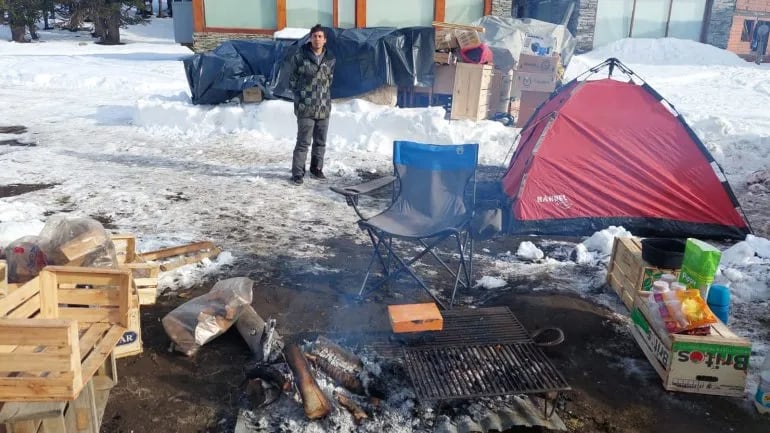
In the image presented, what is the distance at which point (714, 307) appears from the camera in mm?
3785

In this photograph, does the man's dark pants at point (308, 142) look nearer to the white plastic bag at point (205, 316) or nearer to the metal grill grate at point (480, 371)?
the white plastic bag at point (205, 316)

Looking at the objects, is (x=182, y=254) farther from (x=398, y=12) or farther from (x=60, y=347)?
(x=398, y=12)

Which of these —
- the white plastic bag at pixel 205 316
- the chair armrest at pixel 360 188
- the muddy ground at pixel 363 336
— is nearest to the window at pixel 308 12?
the chair armrest at pixel 360 188

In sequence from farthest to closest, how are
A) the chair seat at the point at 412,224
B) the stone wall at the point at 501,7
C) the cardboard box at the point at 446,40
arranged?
1. the stone wall at the point at 501,7
2. the cardboard box at the point at 446,40
3. the chair seat at the point at 412,224

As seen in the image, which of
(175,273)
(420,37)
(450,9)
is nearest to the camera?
(175,273)

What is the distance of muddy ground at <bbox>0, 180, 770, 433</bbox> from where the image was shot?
3.07 metres

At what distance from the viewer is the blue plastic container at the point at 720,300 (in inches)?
148

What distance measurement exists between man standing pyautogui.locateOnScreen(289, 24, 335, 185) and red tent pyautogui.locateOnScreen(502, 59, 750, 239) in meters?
2.74

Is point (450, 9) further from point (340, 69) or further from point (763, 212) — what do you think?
point (763, 212)

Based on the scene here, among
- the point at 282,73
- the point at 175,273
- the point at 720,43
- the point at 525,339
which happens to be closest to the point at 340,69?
the point at 282,73

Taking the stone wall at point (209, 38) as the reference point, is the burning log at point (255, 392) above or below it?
below

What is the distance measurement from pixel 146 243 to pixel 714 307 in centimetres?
459

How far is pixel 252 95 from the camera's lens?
10188mm

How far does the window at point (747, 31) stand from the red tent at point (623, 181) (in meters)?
20.0
